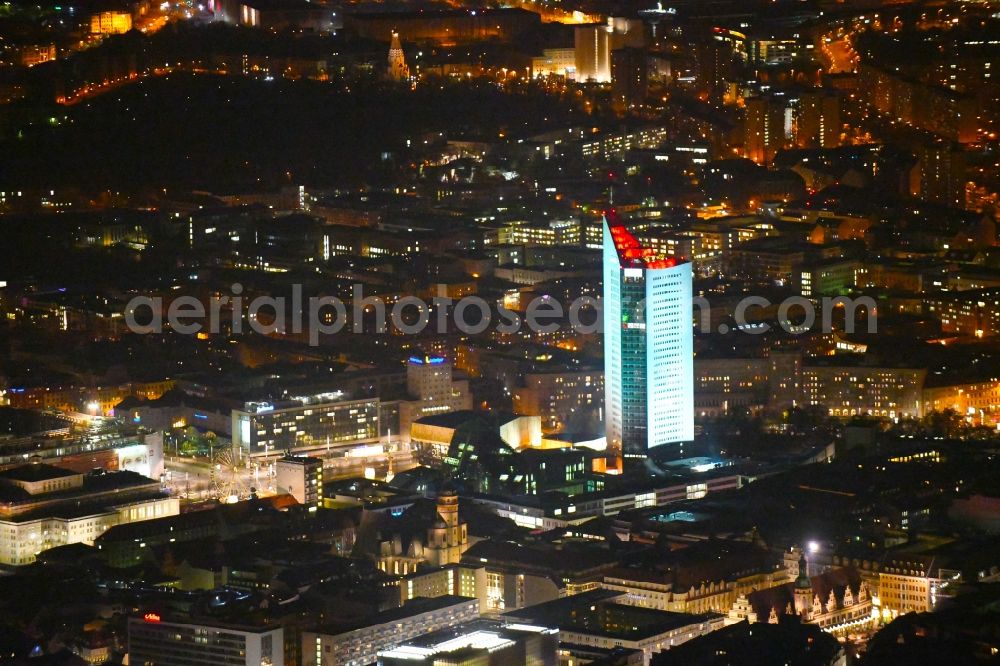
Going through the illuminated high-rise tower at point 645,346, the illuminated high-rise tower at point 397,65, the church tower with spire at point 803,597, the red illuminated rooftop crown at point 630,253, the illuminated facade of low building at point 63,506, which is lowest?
the church tower with spire at point 803,597

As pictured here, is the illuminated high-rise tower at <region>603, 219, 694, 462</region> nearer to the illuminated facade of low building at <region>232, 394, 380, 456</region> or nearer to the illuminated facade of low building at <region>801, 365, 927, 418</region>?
the illuminated facade of low building at <region>232, 394, 380, 456</region>

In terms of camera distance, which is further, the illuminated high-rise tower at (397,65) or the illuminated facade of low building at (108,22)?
the illuminated facade of low building at (108,22)

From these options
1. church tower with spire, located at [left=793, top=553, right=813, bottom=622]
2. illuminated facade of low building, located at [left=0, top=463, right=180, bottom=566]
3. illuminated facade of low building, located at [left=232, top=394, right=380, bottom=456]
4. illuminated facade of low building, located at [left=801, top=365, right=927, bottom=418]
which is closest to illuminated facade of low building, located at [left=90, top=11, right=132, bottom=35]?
illuminated facade of low building, located at [left=232, top=394, right=380, bottom=456]

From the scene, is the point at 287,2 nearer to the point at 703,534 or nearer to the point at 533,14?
the point at 533,14

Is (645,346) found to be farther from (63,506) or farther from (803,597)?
(803,597)

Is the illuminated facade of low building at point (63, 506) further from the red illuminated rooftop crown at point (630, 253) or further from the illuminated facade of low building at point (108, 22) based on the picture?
the illuminated facade of low building at point (108, 22)

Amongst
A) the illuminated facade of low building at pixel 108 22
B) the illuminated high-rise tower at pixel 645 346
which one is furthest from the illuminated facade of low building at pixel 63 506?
the illuminated facade of low building at pixel 108 22

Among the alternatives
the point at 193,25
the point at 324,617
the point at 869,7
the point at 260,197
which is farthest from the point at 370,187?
the point at 324,617
